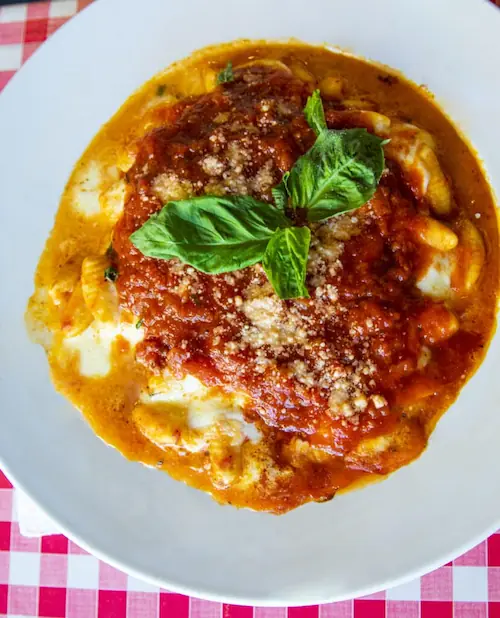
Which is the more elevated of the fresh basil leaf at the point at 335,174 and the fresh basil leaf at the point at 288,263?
the fresh basil leaf at the point at 335,174

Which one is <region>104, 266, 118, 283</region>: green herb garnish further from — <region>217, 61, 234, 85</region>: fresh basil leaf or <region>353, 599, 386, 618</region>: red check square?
<region>353, 599, 386, 618</region>: red check square

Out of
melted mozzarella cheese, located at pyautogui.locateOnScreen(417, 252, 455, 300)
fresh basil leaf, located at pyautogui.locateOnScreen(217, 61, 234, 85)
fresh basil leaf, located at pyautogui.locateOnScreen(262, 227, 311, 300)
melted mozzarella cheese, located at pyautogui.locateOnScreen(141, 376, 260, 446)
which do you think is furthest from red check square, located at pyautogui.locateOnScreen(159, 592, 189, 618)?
fresh basil leaf, located at pyautogui.locateOnScreen(217, 61, 234, 85)

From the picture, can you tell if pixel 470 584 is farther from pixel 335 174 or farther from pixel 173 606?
pixel 335 174

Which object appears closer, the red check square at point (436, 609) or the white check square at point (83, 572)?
the red check square at point (436, 609)

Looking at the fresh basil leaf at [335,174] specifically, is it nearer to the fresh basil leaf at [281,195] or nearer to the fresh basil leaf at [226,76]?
the fresh basil leaf at [281,195]

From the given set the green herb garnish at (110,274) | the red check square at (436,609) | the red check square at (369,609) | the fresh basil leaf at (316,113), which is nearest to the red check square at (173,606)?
the red check square at (369,609)

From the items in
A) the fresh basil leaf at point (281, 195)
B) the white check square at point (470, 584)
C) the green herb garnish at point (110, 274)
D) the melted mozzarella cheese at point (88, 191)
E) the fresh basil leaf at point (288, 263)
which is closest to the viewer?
the fresh basil leaf at point (288, 263)
